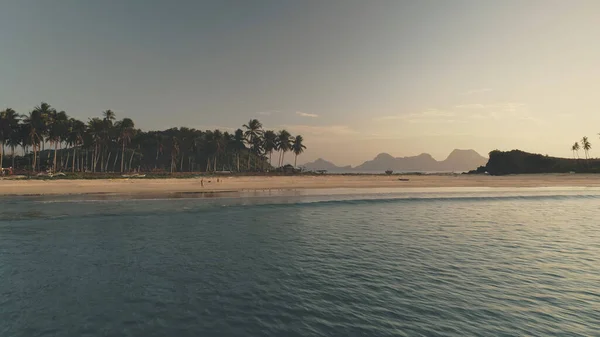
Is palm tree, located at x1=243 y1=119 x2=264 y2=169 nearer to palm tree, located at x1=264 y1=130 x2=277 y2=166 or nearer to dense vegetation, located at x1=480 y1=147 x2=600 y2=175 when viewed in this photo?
palm tree, located at x1=264 y1=130 x2=277 y2=166

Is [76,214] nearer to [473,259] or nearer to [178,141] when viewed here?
[473,259]

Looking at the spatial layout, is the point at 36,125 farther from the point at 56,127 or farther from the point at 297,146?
the point at 297,146

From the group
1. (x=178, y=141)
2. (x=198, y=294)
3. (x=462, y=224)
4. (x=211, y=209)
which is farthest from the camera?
(x=178, y=141)

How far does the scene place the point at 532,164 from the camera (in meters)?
117

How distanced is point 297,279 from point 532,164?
140492 mm

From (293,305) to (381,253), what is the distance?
699 centimetres

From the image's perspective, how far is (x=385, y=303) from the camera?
8961mm

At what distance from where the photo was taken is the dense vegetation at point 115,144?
7700 cm

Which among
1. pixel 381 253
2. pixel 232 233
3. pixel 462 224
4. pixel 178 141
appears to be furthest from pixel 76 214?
pixel 178 141

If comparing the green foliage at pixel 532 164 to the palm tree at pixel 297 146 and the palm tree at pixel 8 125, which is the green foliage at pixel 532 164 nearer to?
the palm tree at pixel 297 146

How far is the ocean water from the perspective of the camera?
25.5 ft

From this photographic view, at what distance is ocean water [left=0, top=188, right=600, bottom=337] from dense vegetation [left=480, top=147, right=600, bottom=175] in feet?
372

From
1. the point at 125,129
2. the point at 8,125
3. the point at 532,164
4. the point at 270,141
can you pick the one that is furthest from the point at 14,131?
the point at 532,164

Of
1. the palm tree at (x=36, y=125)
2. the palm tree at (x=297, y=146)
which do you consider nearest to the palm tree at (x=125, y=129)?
the palm tree at (x=36, y=125)
